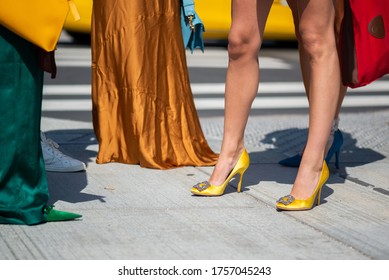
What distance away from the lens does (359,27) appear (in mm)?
5234

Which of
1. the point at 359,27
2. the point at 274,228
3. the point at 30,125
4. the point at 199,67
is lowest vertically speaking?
the point at 199,67

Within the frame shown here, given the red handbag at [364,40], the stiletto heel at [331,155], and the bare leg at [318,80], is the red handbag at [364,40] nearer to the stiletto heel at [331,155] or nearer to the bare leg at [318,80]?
the bare leg at [318,80]

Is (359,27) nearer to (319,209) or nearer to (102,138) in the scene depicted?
(319,209)

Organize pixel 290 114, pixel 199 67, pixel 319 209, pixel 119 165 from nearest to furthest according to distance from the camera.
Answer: pixel 319 209
pixel 119 165
pixel 290 114
pixel 199 67

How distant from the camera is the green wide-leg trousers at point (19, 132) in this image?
4.33 m

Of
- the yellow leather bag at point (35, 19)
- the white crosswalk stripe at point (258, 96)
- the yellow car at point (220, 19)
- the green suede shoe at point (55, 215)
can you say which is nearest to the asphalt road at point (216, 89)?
the white crosswalk stripe at point (258, 96)

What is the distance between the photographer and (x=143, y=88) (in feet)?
20.3

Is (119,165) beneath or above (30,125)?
beneath

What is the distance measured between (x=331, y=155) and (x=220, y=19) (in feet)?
23.3

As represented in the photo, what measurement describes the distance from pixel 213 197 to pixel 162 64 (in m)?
1.37

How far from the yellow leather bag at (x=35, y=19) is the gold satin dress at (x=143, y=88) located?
190 centimetres

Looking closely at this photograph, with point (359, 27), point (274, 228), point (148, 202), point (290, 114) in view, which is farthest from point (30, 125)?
point (290, 114)

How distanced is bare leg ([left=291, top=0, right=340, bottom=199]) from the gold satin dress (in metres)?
1.31

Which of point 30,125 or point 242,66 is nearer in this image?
point 30,125
